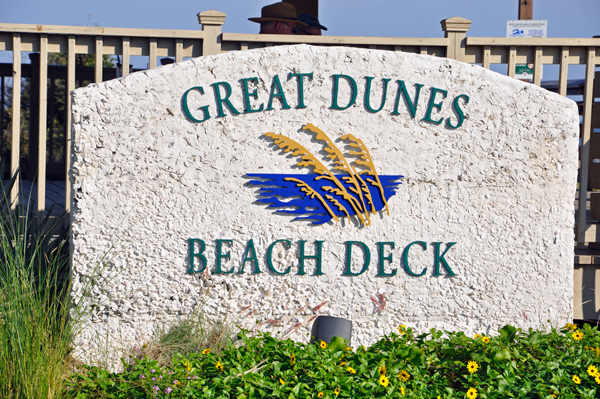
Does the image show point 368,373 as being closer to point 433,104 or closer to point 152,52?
point 433,104

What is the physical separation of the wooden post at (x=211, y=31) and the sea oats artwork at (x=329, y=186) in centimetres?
117

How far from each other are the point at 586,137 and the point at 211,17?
333 centimetres

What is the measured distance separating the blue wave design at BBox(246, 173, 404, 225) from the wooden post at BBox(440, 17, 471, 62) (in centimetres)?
142

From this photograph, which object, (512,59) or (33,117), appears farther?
(33,117)

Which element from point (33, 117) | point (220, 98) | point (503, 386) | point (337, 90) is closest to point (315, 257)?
point (337, 90)

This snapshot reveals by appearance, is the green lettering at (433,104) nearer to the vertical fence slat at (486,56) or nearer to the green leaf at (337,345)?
the vertical fence slat at (486,56)

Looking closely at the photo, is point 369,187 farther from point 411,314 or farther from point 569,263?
point 569,263

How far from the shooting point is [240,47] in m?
4.05

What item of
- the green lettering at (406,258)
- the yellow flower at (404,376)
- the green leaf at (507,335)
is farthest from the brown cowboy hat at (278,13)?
the yellow flower at (404,376)

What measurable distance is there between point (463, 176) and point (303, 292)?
1.43 metres

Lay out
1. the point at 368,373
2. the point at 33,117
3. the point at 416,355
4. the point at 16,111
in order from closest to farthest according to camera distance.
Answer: the point at 368,373
the point at 416,355
the point at 16,111
the point at 33,117

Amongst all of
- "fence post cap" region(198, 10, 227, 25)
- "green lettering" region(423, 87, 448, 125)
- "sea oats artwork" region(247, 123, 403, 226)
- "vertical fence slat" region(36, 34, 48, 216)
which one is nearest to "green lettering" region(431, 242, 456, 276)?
"sea oats artwork" region(247, 123, 403, 226)

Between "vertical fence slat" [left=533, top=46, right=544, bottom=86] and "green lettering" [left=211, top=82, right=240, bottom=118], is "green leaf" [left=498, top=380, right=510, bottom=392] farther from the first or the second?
"vertical fence slat" [left=533, top=46, right=544, bottom=86]

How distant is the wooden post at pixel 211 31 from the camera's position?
3967mm
